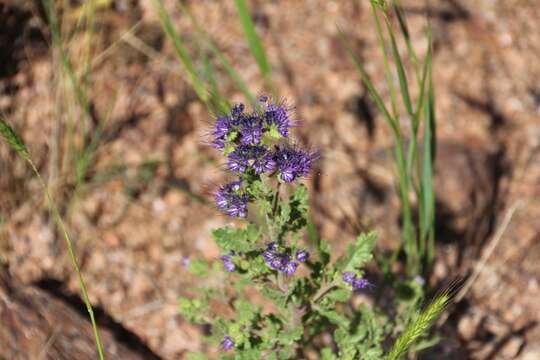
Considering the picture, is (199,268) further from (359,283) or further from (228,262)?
(359,283)

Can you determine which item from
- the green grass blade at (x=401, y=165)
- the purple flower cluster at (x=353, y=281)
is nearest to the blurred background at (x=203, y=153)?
the green grass blade at (x=401, y=165)

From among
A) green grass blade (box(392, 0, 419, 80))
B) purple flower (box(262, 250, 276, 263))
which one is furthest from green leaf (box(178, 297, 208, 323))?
green grass blade (box(392, 0, 419, 80))

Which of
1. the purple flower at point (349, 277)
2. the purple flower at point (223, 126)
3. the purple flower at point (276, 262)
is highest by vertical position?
the purple flower at point (349, 277)

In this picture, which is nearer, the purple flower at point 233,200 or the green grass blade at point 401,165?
the purple flower at point 233,200

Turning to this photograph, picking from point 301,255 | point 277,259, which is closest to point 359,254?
point 301,255

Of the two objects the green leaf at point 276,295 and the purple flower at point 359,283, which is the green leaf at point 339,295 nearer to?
the purple flower at point 359,283

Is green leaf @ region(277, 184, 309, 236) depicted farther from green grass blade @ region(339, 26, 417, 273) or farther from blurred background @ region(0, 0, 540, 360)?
blurred background @ region(0, 0, 540, 360)

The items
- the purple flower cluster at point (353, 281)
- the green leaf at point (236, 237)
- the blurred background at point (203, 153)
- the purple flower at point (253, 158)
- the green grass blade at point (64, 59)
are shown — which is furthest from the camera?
the blurred background at point (203, 153)
